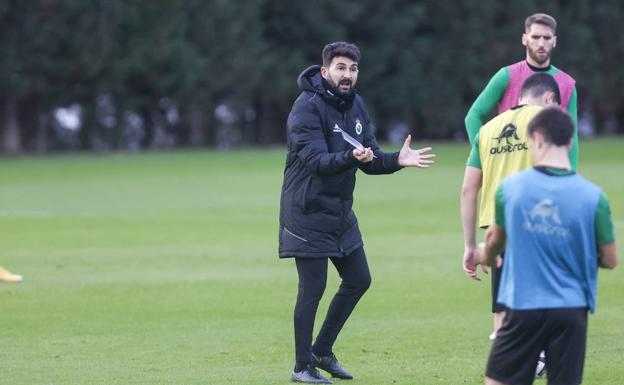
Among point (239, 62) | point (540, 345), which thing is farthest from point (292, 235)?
point (239, 62)

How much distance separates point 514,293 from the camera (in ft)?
20.7

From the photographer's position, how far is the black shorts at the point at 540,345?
247 inches

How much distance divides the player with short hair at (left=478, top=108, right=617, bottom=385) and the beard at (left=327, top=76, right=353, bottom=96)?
267 cm

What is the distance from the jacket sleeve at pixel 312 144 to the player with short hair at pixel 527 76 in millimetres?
924

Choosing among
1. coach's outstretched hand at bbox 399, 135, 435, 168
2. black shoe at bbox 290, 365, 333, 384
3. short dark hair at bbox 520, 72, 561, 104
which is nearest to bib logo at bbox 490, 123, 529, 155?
short dark hair at bbox 520, 72, 561, 104

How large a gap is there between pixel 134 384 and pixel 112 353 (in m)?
1.38

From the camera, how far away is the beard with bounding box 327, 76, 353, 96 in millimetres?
8914

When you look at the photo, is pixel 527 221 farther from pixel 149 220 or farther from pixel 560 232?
pixel 149 220

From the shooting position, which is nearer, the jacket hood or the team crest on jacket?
the jacket hood

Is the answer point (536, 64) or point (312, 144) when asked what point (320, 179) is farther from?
point (536, 64)

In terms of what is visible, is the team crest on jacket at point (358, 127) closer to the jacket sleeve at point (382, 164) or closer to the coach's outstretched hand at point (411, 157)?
the jacket sleeve at point (382, 164)

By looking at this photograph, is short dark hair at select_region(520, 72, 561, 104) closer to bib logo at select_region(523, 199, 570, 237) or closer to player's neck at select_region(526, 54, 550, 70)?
bib logo at select_region(523, 199, 570, 237)

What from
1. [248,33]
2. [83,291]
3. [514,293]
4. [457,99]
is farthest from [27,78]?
[514,293]

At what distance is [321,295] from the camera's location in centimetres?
924
